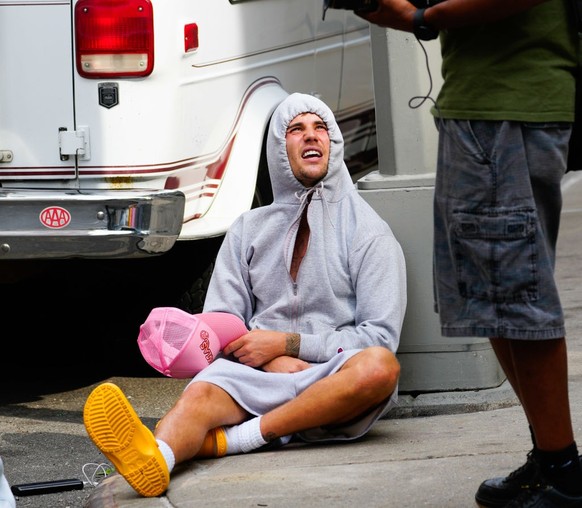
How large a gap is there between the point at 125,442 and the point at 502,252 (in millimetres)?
1293

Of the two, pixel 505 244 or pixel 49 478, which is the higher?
pixel 505 244

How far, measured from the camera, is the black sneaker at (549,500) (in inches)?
109

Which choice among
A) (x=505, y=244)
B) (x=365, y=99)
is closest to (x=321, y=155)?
(x=505, y=244)

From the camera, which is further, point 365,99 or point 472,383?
point 365,99

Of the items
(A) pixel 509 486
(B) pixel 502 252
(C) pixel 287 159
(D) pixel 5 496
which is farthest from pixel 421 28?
(C) pixel 287 159

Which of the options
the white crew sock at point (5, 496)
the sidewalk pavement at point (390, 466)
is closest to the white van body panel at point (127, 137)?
the sidewalk pavement at point (390, 466)

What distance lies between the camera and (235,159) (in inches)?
196

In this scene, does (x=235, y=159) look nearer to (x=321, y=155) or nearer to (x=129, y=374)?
(x=321, y=155)

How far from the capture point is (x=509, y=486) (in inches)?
115

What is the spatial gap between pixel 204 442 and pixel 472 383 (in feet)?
3.70

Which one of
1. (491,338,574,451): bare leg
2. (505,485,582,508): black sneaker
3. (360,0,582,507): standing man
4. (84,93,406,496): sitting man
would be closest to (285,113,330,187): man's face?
(84,93,406,496): sitting man

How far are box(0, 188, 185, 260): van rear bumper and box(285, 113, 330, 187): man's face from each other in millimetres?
525

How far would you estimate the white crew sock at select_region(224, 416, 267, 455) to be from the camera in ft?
12.8

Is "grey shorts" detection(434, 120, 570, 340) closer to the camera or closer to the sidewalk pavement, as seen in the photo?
the camera
